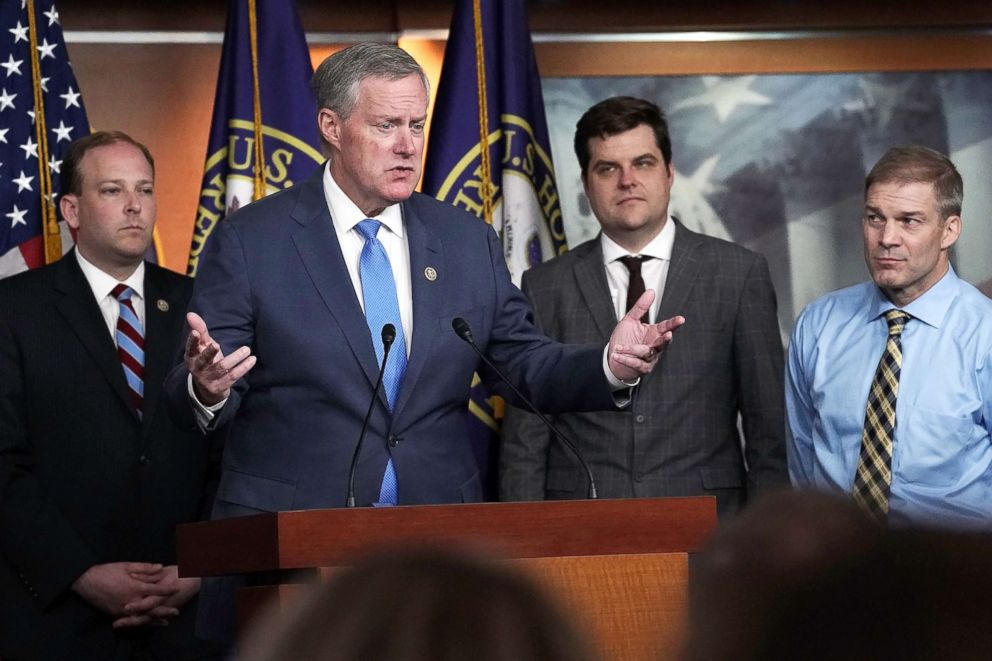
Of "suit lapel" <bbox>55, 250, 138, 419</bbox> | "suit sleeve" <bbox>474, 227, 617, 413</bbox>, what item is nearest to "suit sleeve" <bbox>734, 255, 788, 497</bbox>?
"suit sleeve" <bbox>474, 227, 617, 413</bbox>

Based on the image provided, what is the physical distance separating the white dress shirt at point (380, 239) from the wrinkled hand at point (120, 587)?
1210mm

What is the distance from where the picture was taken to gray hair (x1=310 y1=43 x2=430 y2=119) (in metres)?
3.32

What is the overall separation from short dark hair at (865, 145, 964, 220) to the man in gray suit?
66cm

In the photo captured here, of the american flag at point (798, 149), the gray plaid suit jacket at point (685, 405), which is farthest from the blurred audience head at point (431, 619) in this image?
the american flag at point (798, 149)

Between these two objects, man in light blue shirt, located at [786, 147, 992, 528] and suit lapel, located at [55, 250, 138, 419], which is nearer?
man in light blue shirt, located at [786, 147, 992, 528]

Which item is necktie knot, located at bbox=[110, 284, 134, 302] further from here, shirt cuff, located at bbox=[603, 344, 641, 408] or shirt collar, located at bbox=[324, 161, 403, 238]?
shirt cuff, located at bbox=[603, 344, 641, 408]

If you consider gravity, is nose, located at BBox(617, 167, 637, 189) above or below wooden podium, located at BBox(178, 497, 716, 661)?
above

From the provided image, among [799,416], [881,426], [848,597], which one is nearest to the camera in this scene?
[848,597]

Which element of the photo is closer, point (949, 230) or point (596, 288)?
point (949, 230)

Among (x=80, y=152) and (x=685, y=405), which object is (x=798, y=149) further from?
(x=80, y=152)

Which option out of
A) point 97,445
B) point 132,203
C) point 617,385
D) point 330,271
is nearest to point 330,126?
point 330,271

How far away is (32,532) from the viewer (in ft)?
12.9

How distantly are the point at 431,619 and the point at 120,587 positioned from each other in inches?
134

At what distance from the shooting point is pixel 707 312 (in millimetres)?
4391
